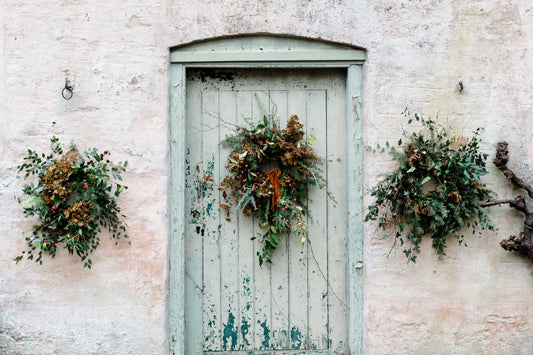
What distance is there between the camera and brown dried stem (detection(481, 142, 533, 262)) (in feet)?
9.76

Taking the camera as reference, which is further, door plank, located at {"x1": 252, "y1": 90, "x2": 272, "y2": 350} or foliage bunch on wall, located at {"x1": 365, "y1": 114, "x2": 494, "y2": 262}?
door plank, located at {"x1": 252, "y1": 90, "x2": 272, "y2": 350}

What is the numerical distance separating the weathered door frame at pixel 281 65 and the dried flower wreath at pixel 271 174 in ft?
0.98

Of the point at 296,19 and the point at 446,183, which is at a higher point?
the point at 296,19

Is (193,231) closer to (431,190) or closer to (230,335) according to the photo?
(230,335)

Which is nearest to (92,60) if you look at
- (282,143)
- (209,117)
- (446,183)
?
(209,117)

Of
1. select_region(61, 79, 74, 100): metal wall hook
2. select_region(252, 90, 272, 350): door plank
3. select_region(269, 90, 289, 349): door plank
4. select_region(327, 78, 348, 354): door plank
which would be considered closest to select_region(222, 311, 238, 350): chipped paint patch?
select_region(252, 90, 272, 350): door plank

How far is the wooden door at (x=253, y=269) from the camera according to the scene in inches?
125

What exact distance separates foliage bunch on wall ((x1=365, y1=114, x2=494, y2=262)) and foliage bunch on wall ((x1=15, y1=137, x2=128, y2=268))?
173 centimetres

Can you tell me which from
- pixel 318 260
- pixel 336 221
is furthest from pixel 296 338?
pixel 336 221

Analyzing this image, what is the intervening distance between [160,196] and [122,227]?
1.03ft

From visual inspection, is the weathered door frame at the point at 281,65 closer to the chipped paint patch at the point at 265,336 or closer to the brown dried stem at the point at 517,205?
the chipped paint patch at the point at 265,336

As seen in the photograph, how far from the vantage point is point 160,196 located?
3.03 metres

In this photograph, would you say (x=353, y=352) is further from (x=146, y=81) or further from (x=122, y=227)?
(x=146, y=81)

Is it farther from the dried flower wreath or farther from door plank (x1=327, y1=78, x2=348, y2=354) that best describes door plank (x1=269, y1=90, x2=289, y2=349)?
door plank (x1=327, y1=78, x2=348, y2=354)
